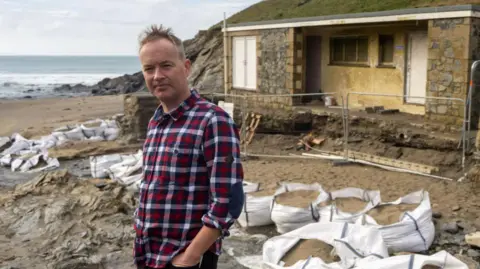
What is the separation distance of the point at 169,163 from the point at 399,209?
460 cm

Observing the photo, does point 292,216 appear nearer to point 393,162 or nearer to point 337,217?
point 337,217

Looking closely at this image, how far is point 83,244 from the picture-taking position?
576 cm

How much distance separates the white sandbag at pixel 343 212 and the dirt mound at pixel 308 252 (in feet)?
2.81

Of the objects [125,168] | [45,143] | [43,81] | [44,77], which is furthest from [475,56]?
[44,77]

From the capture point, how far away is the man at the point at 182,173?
2.39 meters

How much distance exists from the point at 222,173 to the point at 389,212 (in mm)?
4414

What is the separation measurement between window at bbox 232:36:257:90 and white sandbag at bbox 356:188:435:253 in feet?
36.4

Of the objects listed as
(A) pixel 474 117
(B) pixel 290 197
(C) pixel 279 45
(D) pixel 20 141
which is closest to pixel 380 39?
(C) pixel 279 45

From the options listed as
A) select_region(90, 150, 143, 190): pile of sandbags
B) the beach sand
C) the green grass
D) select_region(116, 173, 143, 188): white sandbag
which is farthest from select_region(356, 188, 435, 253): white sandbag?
the beach sand

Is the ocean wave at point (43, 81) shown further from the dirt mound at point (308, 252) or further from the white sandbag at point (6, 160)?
the dirt mound at point (308, 252)

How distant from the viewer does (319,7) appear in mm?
25328

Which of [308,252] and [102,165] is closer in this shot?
[308,252]

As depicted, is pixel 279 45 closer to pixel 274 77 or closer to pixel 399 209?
pixel 274 77

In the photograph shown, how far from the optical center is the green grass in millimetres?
18281
